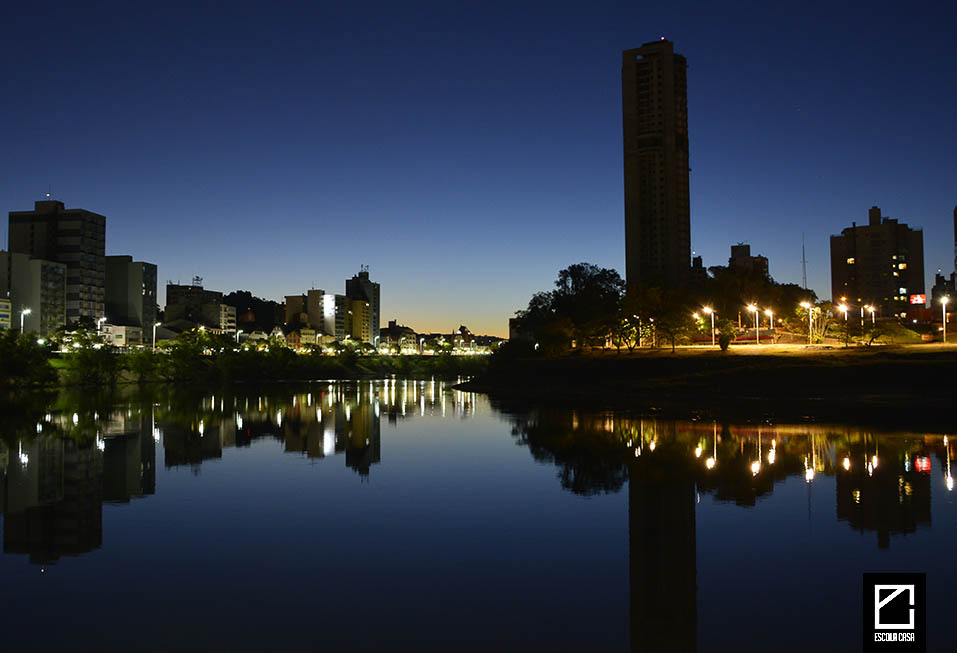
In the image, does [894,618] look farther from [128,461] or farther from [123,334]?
[123,334]

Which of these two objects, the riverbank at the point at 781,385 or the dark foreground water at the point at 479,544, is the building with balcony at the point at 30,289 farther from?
the dark foreground water at the point at 479,544

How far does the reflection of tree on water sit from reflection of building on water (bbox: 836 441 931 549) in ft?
0.09

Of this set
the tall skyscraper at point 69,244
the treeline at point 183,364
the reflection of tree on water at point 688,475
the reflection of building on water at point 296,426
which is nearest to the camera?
the reflection of tree on water at point 688,475

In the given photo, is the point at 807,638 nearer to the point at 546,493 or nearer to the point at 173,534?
the point at 546,493

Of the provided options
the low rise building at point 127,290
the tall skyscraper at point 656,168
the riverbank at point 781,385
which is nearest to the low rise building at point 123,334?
the low rise building at point 127,290

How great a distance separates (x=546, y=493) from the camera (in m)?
20.4

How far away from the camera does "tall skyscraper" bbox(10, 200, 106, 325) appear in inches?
5792

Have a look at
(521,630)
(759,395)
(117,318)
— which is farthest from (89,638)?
(117,318)

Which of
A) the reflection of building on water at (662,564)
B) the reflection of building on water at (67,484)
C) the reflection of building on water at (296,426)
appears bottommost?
the reflection of building on water at (296,426)

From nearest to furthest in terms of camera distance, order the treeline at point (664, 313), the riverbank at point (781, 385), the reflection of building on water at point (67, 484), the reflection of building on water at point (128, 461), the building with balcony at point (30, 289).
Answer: the reflection of building on water at point (67, 484)
the reflection of building on water at point (128, 461)
the riverbank at point (781, 385)
the treeline at point (664, 313)
the building with balcony at point (30, 289)

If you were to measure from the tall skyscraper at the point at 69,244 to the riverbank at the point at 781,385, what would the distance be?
11972 centimetres

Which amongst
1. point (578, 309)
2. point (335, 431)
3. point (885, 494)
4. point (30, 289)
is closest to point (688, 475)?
point (885, 494)

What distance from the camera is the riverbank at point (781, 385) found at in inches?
1529

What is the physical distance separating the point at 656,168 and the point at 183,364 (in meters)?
103
